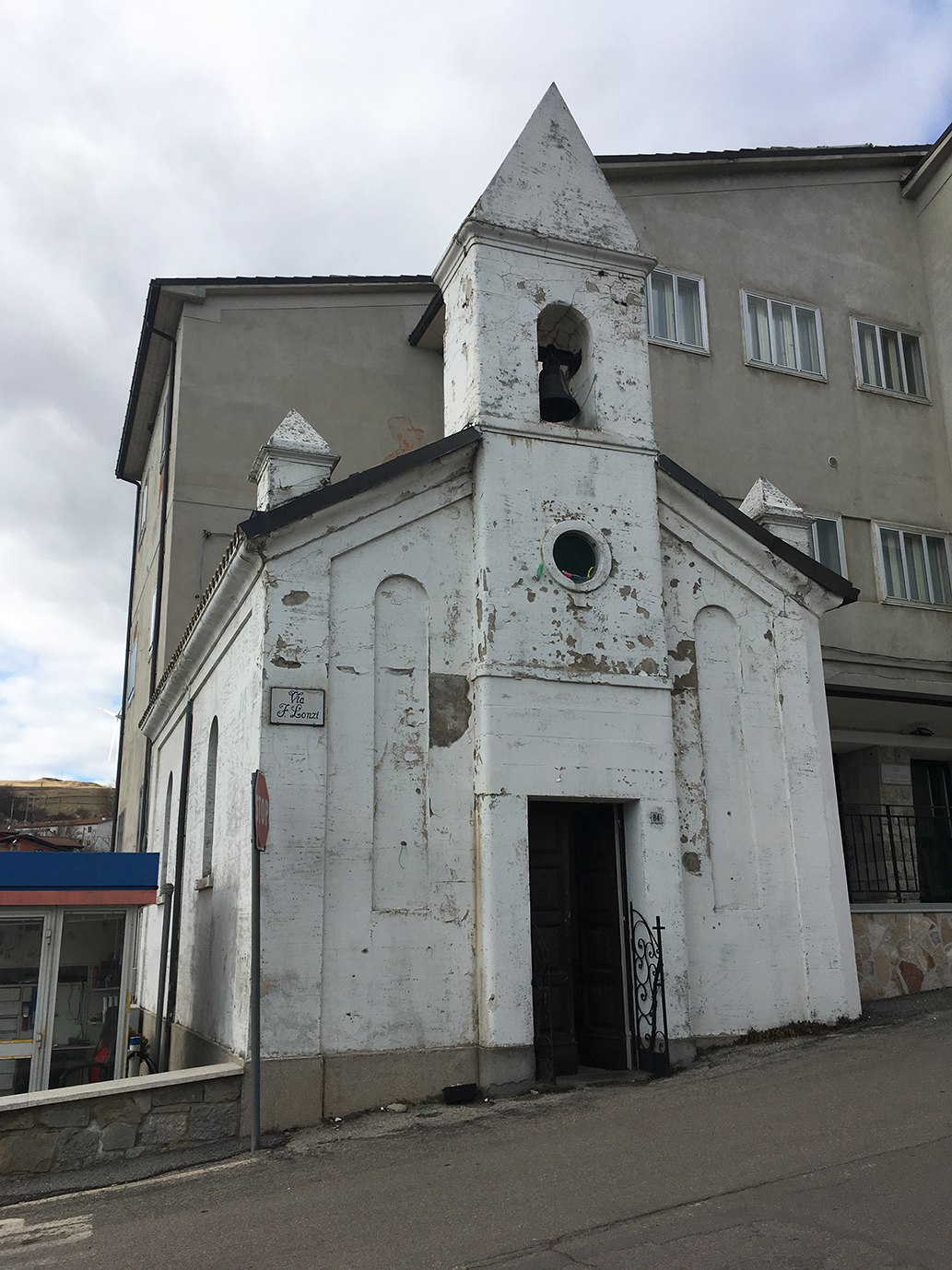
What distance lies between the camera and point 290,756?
905 centimetres

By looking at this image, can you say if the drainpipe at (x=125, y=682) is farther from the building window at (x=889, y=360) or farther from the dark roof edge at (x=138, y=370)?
the building window at (x=889, y=360)

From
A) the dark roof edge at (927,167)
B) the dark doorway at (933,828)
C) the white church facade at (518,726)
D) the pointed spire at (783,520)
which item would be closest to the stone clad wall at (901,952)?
the white church facade at (518,726)

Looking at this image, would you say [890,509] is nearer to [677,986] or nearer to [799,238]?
[799,238]

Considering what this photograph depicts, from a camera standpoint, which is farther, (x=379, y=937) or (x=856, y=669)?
(x=856, y=669)

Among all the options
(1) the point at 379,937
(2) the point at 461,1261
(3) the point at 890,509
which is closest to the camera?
(2) the point at 461,1261

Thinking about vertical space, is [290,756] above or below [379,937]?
above

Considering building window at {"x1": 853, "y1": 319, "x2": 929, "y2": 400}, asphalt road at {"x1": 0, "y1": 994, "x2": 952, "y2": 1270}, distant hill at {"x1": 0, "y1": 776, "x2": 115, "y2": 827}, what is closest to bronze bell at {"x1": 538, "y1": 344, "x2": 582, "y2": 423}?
asphalt road at {"x1": 0, "y1": 994, "x2": 952, "y2": 1270}

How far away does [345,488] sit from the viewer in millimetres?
9773

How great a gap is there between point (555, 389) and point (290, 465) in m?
3.16

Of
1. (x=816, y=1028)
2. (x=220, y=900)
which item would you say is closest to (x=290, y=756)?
(x=220, y=900)

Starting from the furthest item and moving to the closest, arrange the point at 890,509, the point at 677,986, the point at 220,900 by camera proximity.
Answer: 1. the point at 890,509
2. the point at 220,900
3. the point at 677,986

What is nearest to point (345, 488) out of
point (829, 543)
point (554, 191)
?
point (554, 191)

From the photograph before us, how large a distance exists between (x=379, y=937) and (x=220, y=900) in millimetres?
2374

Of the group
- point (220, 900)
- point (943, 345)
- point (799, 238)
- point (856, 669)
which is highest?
point (799, 238)
